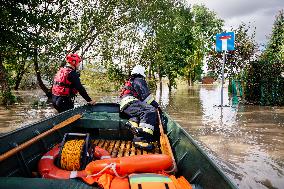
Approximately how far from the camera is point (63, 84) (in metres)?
7.64

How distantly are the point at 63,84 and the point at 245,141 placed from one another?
5.03 metres

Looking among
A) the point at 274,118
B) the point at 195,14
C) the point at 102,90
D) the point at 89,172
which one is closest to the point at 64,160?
the point at 89,172

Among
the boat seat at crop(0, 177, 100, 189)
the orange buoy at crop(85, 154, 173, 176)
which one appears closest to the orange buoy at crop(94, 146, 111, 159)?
the orange buoy at crop(85, 154, 173, 176)

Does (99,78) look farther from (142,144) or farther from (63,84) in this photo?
(142,144)

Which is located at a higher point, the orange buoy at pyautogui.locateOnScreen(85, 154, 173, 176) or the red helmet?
the red helmet

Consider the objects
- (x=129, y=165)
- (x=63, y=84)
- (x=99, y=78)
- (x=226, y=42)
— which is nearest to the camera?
(x=129, y=165)

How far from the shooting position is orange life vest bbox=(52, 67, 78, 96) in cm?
756

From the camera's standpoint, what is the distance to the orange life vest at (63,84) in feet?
24.8

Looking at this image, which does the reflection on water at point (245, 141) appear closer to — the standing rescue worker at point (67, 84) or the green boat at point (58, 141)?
the green boat at point (58, 141)

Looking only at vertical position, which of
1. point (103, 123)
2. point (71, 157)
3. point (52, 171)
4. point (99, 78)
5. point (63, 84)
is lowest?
point (52, 171)

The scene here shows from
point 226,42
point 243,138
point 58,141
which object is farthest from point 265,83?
point 58,141

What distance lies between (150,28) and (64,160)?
23.0 m

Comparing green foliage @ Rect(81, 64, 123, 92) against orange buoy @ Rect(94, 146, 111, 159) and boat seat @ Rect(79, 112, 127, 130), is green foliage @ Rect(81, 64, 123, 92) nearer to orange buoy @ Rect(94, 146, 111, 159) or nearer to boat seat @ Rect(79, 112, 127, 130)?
boat seat @ Rect(79, 112, 127, 130)

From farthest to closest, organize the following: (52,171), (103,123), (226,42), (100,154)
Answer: (226,42)
(103,123)
(100,154)
(52,171)
